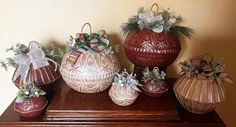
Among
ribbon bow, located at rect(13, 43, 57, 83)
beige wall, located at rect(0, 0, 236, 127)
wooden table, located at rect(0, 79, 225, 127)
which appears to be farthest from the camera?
beige wall, located at rect(0, 0, 236, 127)

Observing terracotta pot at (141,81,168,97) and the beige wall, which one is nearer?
terracotta pot at (141,81,168,97)

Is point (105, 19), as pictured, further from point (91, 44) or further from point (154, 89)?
point (154, 89)

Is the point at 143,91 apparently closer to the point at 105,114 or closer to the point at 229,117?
the point at 105,114

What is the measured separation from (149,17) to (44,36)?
1.46 feet

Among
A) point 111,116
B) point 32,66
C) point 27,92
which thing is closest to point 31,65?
point 32,66

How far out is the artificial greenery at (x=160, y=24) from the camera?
2.77 ft

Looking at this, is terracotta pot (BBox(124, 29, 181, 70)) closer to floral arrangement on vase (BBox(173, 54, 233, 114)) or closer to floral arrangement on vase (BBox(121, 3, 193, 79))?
floral arrangement on vase (BBox(121, 3, 193, 79))

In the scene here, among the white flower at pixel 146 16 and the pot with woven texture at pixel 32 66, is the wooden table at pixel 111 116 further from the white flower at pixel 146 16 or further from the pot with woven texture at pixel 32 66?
the white flower at pixel 146 16

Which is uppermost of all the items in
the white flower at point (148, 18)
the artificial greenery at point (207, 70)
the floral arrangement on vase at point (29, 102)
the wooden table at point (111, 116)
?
the white flower at point (148, 18)

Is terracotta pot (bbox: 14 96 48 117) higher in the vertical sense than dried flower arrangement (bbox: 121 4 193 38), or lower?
lower

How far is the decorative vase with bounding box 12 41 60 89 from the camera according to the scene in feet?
2.70

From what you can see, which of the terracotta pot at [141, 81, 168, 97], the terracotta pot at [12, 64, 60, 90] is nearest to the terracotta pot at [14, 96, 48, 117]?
the terracotta pot at [12, 64, 60, 90]

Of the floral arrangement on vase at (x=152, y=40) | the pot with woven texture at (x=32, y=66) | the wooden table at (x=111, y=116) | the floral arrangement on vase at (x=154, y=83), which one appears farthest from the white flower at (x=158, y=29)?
the pot with woven texture at (x=32, y=66)

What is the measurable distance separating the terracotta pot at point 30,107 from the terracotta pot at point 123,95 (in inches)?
9.0
